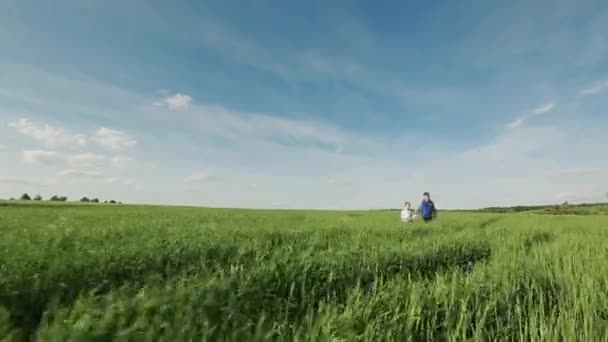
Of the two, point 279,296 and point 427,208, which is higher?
point 427,208

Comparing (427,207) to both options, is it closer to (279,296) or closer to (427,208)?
(427,208)

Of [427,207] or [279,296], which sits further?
[427,207]

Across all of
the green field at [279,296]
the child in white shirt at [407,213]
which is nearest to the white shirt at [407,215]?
the child in white shirt at [407,213]

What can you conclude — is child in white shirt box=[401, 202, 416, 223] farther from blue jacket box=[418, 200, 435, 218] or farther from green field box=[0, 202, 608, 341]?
A: green field box=[0, 202, 608, 341]

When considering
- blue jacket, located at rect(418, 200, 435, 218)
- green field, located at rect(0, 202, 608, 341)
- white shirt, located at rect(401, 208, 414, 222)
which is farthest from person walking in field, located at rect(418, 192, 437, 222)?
green field, located at rect(0, 202, 608, 341)

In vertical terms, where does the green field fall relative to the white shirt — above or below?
below

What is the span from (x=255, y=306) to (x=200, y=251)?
3.48 meters

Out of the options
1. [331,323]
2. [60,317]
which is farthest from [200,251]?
[331,323]

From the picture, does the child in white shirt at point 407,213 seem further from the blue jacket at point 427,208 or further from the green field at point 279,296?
the green field at point 279,296

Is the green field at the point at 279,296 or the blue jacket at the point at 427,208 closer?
the green field at the point at 279,296

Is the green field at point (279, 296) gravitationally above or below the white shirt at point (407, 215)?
below

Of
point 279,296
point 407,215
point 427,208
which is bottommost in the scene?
point 279,296

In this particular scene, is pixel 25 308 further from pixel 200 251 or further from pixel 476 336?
pixel 476 336

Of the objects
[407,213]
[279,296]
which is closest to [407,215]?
[407,213]
